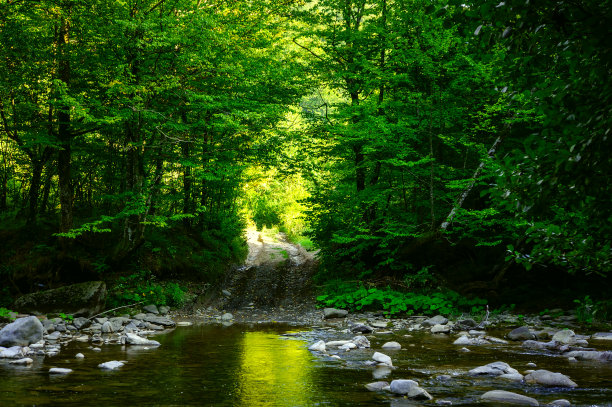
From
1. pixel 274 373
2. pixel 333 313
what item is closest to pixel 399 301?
pixel 333 313

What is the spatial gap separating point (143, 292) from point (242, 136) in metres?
7.11

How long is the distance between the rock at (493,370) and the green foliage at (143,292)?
34.5 feet

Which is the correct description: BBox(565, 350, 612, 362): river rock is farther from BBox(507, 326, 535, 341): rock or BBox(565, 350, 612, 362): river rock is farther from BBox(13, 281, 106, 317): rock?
BBox(13, 281, 106, 317): rock

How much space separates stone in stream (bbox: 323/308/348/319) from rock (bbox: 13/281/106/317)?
660 cm

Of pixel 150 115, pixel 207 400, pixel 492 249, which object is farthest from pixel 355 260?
pixel 207 400

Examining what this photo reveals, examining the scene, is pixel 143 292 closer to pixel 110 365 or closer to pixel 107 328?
pixel 107 328

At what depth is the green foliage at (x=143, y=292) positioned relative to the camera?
44.2 ft

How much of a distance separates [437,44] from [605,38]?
434 inches

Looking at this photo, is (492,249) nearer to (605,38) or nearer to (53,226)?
(605,38)

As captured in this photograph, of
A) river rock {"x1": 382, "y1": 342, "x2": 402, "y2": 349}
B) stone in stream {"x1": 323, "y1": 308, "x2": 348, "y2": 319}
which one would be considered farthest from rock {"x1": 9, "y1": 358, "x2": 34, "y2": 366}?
stone in stream {"x1": 323, "y1": 308, "x2": 348, "y2": 319}

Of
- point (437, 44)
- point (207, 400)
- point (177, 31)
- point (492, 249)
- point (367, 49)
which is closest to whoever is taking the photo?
point (207, 400)

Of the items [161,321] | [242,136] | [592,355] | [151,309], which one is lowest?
[161,321]

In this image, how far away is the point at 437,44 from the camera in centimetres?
1248

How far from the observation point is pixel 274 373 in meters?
6.75
